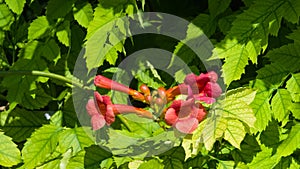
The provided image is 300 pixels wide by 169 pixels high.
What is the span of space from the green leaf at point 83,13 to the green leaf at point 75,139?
507 millimetres

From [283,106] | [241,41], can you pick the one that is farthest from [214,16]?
[283,106]

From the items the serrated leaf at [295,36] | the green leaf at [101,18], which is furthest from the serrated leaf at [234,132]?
the green leaf at [101,18]

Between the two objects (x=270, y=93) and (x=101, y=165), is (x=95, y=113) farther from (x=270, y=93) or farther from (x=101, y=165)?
(x=270, y=93)

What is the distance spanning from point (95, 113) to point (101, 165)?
0.38 meters

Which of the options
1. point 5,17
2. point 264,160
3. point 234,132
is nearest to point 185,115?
point 234,132

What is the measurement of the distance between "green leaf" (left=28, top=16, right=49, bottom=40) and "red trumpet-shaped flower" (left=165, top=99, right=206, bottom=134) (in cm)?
101

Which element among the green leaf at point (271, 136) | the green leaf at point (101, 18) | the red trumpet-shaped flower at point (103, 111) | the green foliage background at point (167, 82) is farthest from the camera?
the green leaf at point (271, 136)

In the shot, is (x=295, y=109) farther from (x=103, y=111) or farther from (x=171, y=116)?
(x=103, y=111)

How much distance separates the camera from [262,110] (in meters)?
2.36

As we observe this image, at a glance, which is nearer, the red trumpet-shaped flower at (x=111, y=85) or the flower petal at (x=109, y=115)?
Result: the flower petal at (x=109, y=115)

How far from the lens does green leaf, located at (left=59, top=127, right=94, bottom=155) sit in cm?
257

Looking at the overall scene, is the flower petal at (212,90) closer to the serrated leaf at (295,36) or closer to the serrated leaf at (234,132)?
the serrated leaf at (234,132)

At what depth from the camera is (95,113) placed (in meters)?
2.06

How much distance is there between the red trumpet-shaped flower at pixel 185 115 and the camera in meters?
1.92
